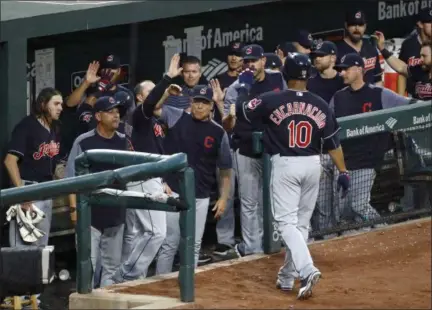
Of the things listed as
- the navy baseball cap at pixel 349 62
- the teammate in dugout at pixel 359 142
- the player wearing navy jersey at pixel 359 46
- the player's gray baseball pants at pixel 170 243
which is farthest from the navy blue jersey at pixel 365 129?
the player wearing navy jersey at pixel 359 46

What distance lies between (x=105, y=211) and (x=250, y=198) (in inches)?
53.0

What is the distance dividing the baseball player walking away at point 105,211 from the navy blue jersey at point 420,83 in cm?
281

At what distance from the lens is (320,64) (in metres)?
10.4

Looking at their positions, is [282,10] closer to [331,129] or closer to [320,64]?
[320,64]

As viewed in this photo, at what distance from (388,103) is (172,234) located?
2.03 m

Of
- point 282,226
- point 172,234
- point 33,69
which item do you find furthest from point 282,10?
point 282,226

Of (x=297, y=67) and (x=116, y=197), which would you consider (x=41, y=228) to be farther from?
(x=297, y=67)

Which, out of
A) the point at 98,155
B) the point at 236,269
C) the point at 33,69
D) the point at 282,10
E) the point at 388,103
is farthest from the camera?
the point at 282,10

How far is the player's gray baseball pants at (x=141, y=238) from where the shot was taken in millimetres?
8367

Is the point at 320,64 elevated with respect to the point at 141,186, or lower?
elevated

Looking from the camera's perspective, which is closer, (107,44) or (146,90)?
(146,90)

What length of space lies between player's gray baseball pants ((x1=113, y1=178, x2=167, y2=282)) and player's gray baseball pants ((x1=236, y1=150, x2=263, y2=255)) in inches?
37.1

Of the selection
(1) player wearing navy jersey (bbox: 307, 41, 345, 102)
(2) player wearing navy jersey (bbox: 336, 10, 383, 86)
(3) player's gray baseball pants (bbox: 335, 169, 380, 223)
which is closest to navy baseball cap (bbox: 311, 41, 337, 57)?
(1) player wearing navy jersey (bbox: 307, 41, 345, 102)

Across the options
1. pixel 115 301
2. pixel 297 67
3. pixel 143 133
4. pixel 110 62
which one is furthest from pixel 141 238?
pixel 110 62
